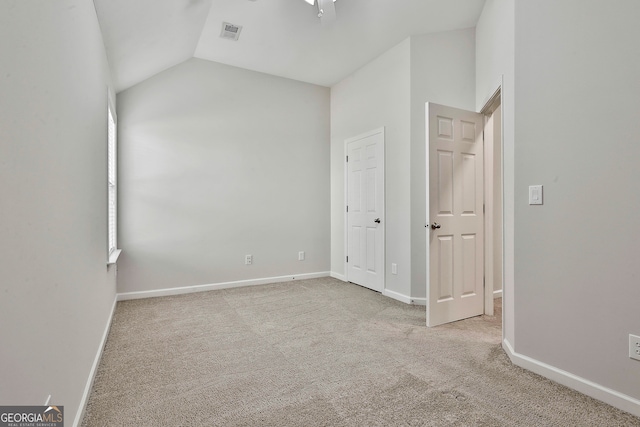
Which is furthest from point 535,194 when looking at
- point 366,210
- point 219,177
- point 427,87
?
point 219,177

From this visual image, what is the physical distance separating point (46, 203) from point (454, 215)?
2920mm

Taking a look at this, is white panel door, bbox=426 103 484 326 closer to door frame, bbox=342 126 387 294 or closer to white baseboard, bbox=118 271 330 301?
door frame, bbox=342 126 387 294

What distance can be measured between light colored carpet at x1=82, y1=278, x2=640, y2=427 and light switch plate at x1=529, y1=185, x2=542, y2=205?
3.57 ft

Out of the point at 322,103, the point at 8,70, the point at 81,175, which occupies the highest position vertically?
the point at 322,103

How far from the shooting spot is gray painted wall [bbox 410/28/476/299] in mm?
3545

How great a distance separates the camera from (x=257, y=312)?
3348 millimetres

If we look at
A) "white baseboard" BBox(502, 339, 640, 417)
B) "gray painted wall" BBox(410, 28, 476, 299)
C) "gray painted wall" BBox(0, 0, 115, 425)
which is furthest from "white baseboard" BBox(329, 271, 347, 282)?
"gray painted wall" BBox(0, 0, 115, 425)

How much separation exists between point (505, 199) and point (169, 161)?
3.62 metres

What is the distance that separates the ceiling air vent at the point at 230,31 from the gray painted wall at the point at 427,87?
6.23 ft

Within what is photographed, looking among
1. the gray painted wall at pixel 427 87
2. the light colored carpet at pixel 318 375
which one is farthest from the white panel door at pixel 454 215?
the gray painted wall at pixel 427 87

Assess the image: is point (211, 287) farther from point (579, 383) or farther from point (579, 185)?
point (579, 185)

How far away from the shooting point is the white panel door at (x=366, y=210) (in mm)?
4105

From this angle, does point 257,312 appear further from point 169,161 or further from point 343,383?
point 169,161

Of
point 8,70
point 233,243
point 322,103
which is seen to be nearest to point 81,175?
point 8,70
